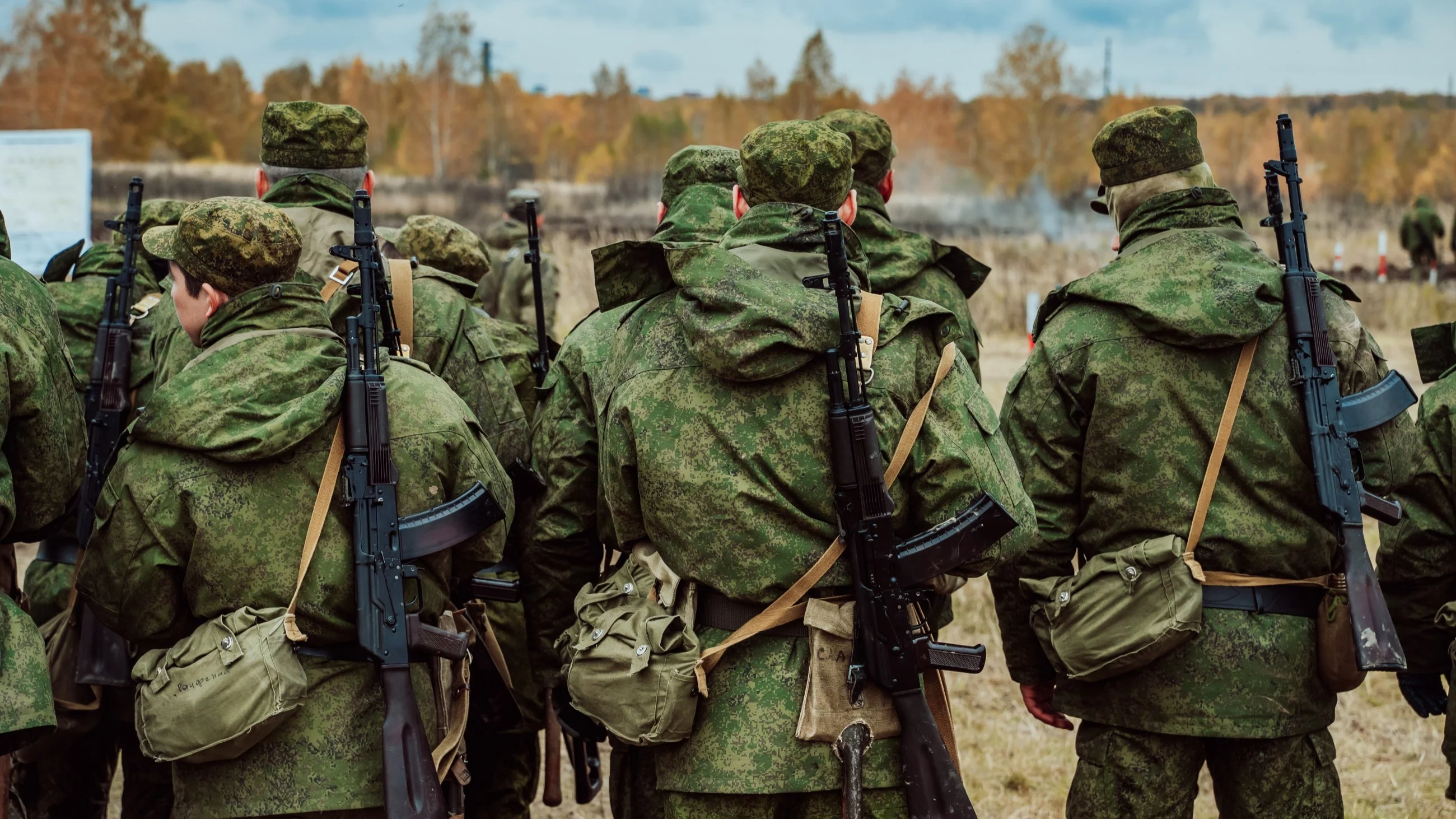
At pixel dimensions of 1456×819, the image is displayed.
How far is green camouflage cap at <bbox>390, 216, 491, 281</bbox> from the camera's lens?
17.0ft

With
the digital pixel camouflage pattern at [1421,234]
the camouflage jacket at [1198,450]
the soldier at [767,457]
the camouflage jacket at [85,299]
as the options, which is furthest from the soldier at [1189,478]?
the digital pixel camouflage pattern at [1421,234]

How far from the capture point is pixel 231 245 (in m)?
3.26

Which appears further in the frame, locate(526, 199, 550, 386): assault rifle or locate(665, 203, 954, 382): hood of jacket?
locate(526, 199, 550, 386): assault rifle

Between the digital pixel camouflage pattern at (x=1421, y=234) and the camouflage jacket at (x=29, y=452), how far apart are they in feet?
79.4

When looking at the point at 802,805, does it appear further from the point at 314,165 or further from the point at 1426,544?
the point at 314,165

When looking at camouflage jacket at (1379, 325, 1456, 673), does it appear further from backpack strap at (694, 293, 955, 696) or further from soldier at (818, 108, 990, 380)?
backpack strap at (694, 293, 955, 696)

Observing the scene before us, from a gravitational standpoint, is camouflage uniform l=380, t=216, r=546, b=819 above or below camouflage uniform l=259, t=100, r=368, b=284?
below

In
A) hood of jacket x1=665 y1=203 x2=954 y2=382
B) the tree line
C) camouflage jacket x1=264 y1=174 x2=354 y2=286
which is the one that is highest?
the tree line

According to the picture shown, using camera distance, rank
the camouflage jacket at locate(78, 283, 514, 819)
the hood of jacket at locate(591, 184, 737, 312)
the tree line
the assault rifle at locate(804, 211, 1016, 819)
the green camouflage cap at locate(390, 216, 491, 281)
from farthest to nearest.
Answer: the tree line
the green camouflage cap at locate(390, 216, 491, 281)
the hood of jacket at locate(591, 184, 737, 312)
the camouflage jacket at locate(78, 283, 514, 819)
the assault rifle at locate(804, 211, 1016, 819)

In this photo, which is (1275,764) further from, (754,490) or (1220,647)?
(754,490)

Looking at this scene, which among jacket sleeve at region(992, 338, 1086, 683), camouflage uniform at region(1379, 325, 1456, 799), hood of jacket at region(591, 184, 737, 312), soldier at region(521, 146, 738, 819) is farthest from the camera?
camouflage uniform at region(1379, 325, 1456, 799)

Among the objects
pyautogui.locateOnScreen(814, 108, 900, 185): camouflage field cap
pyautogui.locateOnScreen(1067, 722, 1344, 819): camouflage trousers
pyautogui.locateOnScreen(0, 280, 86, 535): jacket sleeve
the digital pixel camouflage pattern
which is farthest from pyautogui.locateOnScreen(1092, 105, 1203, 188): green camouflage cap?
the digital pixel camouflage pattern

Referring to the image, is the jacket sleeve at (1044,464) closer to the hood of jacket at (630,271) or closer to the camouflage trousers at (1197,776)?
the camouflage trousers at (1197,776)

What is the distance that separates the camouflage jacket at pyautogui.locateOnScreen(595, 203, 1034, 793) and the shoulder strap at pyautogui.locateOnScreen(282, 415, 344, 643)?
696 millimetres
